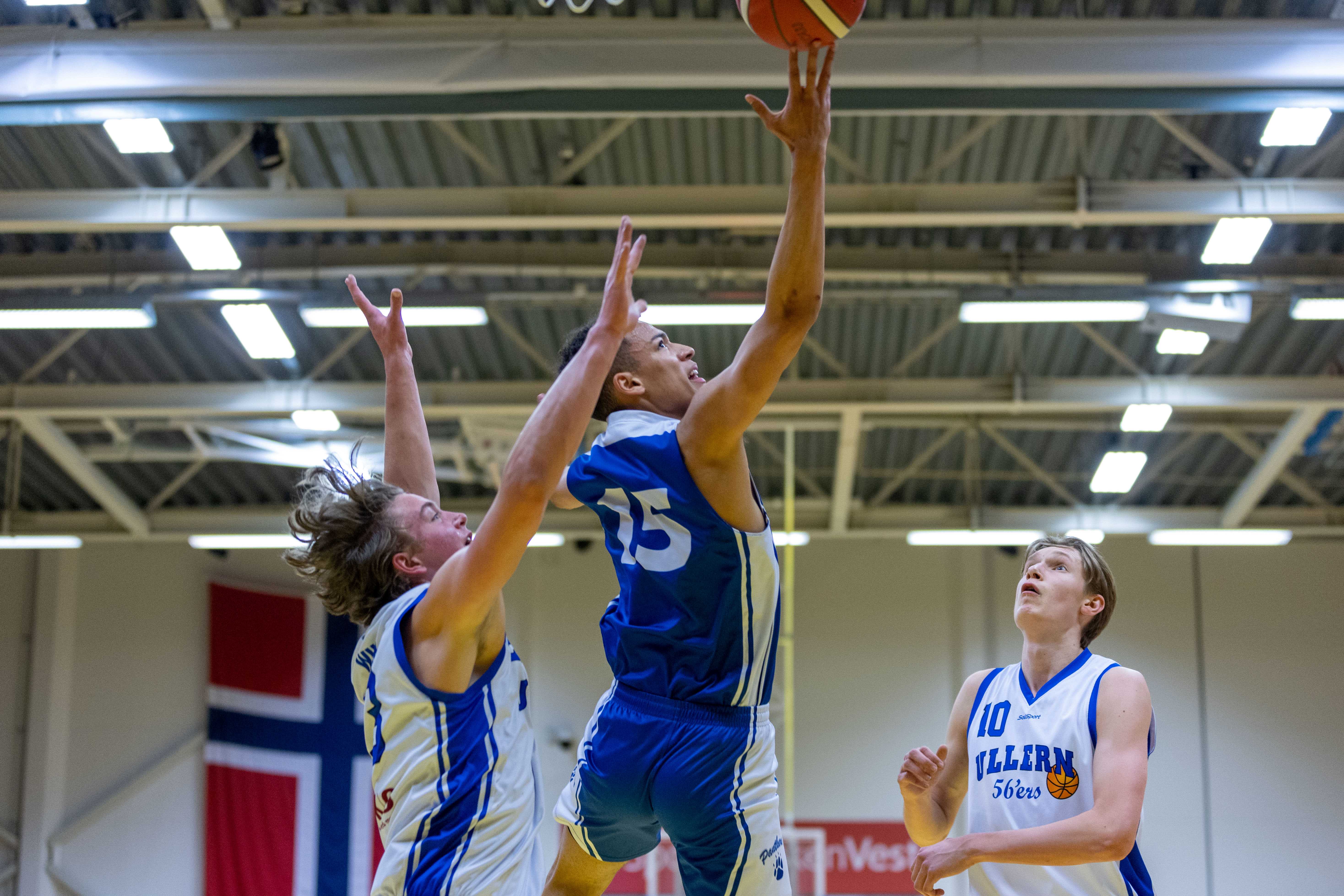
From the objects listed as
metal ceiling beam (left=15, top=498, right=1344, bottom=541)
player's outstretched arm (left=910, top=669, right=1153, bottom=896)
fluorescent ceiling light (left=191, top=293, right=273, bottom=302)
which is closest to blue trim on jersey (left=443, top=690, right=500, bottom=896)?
player's outstretched arm (left=910, top=669, right=1153, bottom=896)

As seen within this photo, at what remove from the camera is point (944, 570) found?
18.8 meters

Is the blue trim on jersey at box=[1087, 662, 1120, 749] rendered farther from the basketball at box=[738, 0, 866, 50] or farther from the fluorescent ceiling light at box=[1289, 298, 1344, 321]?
the fluorescent ceiling light at box=[1289, 298, 1344, 321]

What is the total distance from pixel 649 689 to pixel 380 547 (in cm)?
85

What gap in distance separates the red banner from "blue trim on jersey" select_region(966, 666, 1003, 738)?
13.8m

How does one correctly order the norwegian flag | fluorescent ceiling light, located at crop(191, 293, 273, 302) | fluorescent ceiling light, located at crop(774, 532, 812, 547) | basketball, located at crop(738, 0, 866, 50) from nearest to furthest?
1. basketball, located at crop(738, 0, 866, 50)
2. fluorescent ceiling light, located at crop(191, 293, 273, 302)
3. fluorescent ceiling light, located at crop(774, 532, 812, 547)
4. the norwegian flag

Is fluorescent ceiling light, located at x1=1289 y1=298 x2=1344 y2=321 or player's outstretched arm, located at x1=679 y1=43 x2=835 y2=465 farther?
fluorescent ceiling light, located at x1=1289 y1=298 x2=1344 y2=321

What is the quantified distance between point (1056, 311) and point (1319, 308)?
2569mm

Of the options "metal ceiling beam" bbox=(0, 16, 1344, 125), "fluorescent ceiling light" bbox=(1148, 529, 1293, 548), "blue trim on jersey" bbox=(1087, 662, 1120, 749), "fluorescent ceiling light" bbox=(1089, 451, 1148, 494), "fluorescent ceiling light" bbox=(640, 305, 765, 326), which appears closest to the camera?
"blue trim on jersey" bbox=(1087, 662, 1120, 749)

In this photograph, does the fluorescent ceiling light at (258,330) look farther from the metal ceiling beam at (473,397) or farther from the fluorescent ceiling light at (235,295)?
the metal ceiling beam at (473,397)

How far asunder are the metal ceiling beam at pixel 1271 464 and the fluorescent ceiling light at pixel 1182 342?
2.33 metres

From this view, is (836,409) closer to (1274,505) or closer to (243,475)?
(1274,505)

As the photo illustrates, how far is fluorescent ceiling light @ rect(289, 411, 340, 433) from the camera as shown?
1438 centimetres

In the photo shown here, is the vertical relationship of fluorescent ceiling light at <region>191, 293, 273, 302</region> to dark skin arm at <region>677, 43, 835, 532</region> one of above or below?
above

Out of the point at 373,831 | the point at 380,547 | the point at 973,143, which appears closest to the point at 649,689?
the point at 380,547
